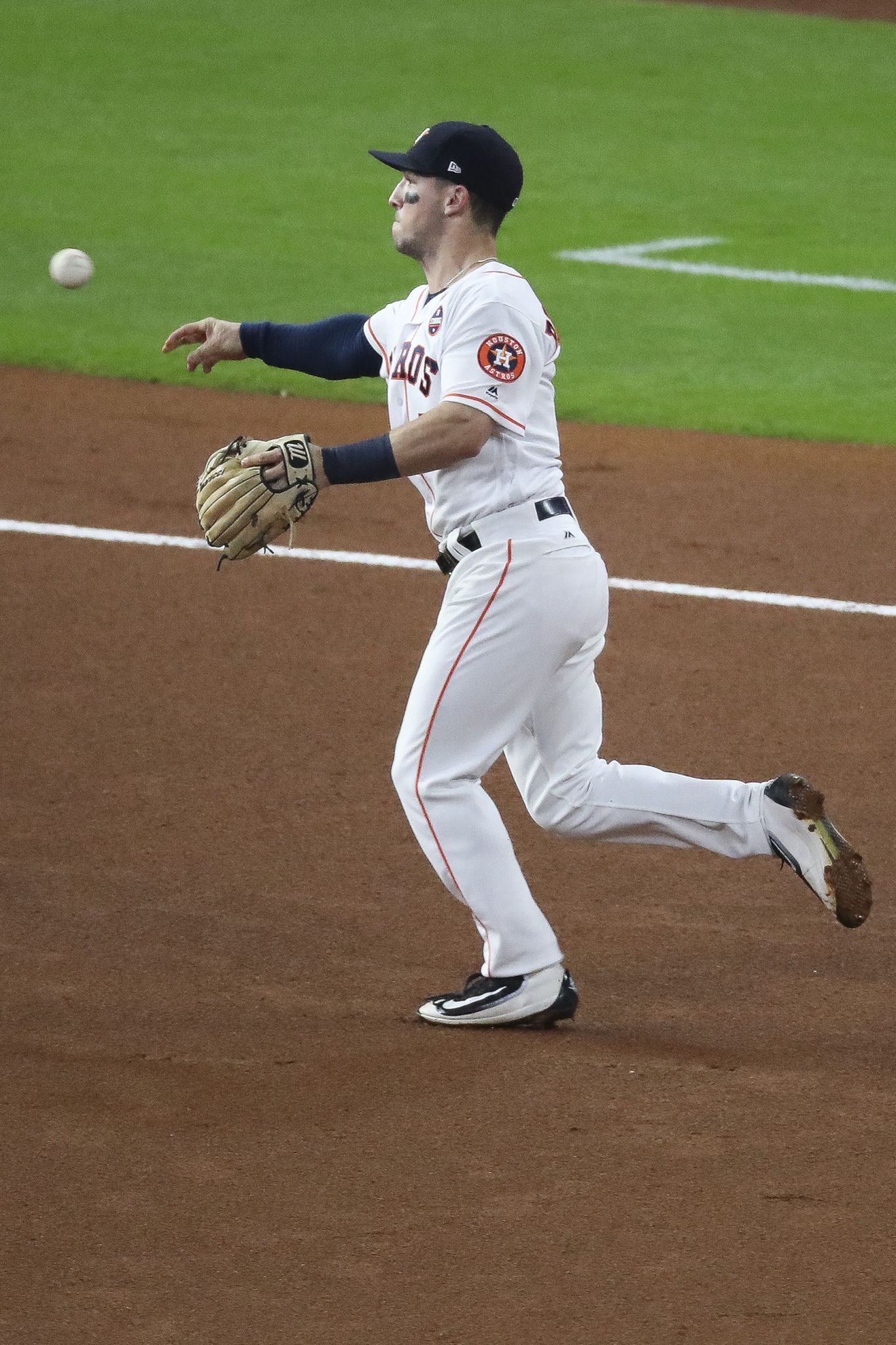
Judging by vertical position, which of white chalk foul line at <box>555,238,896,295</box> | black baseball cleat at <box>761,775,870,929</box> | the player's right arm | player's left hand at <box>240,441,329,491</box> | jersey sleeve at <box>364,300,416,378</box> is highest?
jersey sleeve at <box>364,300,416,378</box>

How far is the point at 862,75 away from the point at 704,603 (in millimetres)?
15237

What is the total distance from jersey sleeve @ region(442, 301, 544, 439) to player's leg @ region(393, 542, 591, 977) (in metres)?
0.31

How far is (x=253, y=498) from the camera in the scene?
4.11m

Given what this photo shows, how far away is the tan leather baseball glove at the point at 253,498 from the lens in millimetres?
4090

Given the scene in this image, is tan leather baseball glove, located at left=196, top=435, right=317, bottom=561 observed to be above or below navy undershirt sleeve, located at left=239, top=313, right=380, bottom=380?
below

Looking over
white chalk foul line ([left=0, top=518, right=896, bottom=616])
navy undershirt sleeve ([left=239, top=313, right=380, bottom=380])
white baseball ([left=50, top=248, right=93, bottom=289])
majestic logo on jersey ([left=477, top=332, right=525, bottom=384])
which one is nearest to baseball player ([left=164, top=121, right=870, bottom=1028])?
majestic logo on jersey ([left=477, top=332, right=525, bottom=384])

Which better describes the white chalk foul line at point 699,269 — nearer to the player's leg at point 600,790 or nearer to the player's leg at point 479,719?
the player's leg at point 600,790

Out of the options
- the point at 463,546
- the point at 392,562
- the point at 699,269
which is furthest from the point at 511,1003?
the point at 699,269

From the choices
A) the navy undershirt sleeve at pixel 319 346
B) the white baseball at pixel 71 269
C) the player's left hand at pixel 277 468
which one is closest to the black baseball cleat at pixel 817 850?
the player's left hand at pixel 277 468

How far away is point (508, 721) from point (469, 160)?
1.15 m

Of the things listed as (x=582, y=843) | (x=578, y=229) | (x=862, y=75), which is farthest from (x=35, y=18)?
(x=582, y=843)

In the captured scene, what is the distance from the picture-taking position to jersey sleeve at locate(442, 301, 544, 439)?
13.3 feet

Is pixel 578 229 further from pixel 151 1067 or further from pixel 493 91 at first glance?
pixel 151 1067

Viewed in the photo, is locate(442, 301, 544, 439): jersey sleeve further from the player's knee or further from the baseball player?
the player's knee
